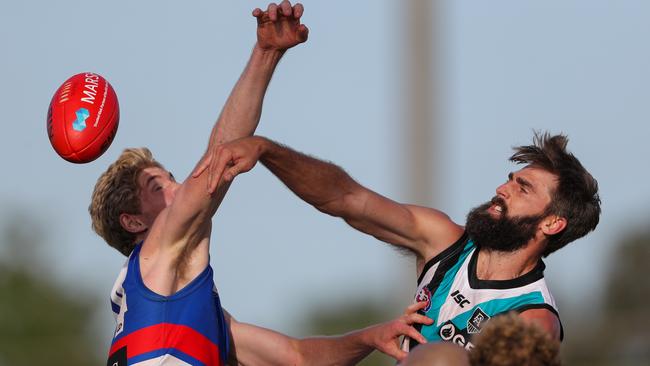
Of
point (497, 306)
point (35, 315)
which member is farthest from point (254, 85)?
point (35, 315)

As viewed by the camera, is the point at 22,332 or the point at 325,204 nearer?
the point at 325,204

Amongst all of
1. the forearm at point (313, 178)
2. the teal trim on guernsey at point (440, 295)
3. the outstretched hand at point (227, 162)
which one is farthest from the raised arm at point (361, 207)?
the outstretched hand at point (227, 162)

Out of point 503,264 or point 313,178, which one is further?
point 503,264

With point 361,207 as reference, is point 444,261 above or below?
below

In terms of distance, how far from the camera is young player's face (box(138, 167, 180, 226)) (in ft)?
25.0

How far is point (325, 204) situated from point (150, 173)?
1059 mm

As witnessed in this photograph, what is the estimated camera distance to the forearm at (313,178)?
716cm

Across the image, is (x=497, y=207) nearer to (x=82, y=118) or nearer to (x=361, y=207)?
(x=361, y=207)

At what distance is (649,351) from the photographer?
758 inches

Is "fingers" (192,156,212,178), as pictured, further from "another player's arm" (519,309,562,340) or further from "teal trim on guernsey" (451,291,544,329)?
"another player's arm" (519,309,562,340)

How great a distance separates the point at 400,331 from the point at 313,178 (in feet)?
3.24

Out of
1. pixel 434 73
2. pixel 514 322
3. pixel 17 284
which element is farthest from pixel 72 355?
pixel 514 322

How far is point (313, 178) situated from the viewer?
7.32m

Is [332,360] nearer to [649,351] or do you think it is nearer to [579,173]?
[579,173]
